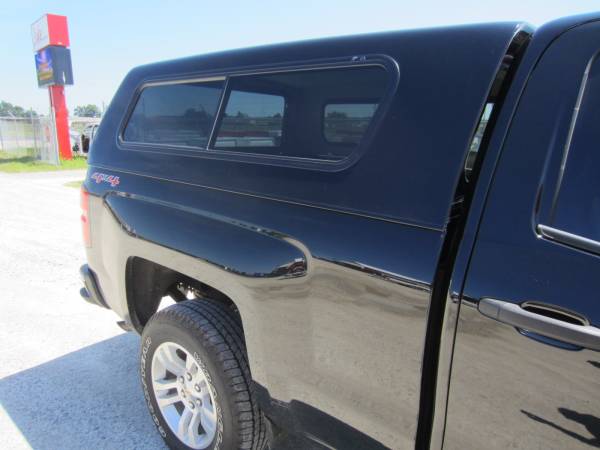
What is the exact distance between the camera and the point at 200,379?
6.99ft

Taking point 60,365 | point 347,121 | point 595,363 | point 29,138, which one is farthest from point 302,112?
point 29,138

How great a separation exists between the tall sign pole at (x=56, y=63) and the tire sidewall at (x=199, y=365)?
58.2ft

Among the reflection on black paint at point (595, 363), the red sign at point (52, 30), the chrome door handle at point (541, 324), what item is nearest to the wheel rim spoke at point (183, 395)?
the chrome door handle at point (541, 324)

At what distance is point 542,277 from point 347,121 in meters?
0.95

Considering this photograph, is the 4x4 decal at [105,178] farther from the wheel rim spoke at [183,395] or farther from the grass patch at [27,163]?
the grass patch at [27,163]

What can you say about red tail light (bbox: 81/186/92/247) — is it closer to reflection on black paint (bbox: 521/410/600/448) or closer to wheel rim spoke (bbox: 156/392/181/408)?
wheel rim spoke (bbox: 156/392/181/408)

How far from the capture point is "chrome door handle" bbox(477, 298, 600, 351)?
1062mm

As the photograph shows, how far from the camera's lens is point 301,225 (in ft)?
5.38

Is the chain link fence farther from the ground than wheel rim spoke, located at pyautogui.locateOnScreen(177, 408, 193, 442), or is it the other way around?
the chain link fence

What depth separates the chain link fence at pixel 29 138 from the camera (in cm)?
1755

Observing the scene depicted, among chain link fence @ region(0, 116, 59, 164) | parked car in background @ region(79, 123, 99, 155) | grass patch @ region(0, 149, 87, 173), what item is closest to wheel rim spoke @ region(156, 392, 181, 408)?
parked car in background @ region(79, 123, 99, 155)

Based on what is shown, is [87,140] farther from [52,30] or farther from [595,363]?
[52,30]

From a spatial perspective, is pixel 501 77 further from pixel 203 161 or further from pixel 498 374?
pixel 203 161

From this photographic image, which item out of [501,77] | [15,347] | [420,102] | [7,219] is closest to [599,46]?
[501,77]
